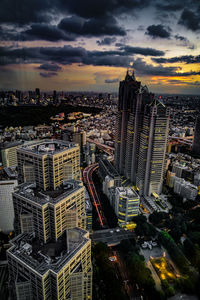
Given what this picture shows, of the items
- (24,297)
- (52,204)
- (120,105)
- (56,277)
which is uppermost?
(120,105)

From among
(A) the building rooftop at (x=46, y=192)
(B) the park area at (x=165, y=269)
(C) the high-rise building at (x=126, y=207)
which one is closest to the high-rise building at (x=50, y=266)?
(A) the building rooftop at (x=46, y=192)

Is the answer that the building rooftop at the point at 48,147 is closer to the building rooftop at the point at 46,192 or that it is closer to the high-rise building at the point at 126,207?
the building rooftop at the point at 46,192

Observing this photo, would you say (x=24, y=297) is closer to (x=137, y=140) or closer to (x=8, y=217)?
(x=8, y=217)

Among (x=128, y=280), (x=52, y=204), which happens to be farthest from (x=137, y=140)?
(x=52, y=204)

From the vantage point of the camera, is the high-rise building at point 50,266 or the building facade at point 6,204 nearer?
the high-rise building at point 50,266

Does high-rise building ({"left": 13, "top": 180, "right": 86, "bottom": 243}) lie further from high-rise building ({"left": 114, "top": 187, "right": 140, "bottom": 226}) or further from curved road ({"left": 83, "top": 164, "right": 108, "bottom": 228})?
curved road ({"left": 83, "top": 164, "right": 108, "bottom": 228})
